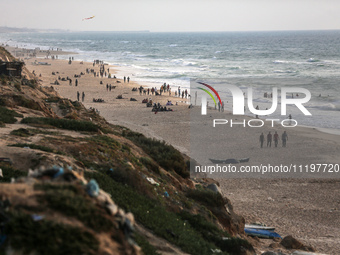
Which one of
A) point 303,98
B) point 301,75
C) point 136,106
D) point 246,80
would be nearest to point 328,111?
point 303,98

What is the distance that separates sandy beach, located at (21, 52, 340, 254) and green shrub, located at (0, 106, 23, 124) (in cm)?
892

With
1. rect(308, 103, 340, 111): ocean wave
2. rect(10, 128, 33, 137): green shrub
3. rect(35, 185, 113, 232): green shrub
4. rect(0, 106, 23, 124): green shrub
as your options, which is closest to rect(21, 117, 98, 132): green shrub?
rect(0, 106, 23, 124): green shrub

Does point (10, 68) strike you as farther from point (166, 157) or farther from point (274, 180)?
point (274, 180)

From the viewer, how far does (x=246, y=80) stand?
62062 mm

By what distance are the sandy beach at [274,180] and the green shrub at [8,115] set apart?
8.92 meters

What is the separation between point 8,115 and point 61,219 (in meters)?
11.6

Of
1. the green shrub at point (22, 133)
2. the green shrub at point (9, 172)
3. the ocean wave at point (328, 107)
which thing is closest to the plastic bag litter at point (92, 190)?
the green shrub at point (9, 172)

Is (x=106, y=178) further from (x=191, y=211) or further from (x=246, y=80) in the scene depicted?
(x=246, y=80)

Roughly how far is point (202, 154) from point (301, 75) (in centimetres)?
4810

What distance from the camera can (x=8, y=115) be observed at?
15.2m

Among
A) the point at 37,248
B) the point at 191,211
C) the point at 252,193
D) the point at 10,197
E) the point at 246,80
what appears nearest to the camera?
the point at 37,248

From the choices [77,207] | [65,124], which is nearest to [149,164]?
[65,124]

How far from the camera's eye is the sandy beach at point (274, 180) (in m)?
15.7

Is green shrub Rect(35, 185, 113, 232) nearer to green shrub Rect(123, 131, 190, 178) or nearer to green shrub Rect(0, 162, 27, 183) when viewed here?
green shrub Rect(0, 162, 27, 183)
